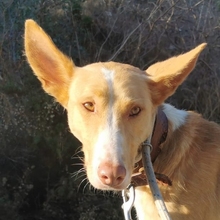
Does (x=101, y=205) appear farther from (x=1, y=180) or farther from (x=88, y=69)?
(x=88, y=69)

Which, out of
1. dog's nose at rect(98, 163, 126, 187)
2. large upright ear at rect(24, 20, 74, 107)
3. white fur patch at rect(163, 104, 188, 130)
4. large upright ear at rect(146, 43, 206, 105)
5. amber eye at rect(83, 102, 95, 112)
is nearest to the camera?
dog's nose at rect(98, 163, 126, 187)

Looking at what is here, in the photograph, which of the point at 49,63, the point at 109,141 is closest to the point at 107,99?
the point at 109,141

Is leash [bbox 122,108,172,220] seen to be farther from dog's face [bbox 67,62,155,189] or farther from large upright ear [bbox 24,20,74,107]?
large upright ear [bbox 24,20,74,107]

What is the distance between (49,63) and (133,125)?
0.86 m

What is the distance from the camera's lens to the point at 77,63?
7.29 m

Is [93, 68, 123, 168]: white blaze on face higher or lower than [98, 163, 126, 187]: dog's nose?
higher

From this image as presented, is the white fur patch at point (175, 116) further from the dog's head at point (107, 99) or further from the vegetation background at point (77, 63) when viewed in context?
the vegetation background at point (77, 63)

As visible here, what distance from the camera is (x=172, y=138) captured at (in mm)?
3727

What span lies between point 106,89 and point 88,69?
339 mm

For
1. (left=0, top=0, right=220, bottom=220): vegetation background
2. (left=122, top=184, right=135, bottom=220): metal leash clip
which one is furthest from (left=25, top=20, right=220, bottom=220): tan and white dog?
(left=0, top=0, right=220, bottom=220): vegetation background

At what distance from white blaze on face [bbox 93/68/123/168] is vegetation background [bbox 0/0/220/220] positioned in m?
2.82

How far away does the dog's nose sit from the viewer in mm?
2926

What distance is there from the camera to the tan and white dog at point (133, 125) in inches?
122

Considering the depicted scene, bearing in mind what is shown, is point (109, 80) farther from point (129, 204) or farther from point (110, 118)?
point (129, 204)
